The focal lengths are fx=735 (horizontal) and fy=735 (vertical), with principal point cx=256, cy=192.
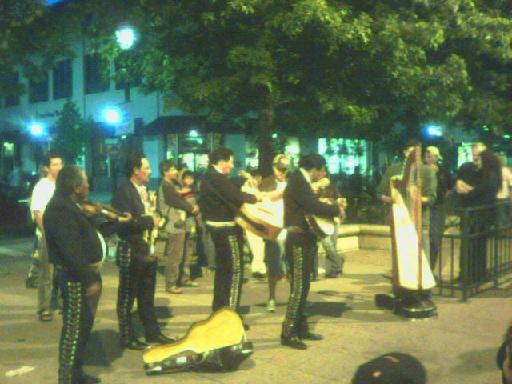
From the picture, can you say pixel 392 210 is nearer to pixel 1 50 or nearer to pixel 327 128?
pixel 327 128

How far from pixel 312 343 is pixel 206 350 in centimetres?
143

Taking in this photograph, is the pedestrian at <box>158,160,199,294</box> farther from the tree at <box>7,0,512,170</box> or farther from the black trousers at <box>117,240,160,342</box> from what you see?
the tree at <box>7,0,512,170</box>

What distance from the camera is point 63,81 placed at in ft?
125

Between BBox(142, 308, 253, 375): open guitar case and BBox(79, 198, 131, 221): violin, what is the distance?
3.68 feet

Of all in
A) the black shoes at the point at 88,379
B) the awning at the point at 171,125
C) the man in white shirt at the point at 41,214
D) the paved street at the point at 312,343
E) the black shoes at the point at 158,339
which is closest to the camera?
the black shoes at the point at 88,379

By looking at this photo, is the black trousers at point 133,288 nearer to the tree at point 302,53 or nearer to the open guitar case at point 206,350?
the open guitar case at point 206,350

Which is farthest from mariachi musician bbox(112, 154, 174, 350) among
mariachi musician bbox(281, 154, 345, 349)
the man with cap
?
the man with cap

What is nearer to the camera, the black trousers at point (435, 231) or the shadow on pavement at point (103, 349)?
the shadow on pavement at point (103, 349)

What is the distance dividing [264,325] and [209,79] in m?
8.06

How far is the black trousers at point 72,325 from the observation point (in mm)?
5469

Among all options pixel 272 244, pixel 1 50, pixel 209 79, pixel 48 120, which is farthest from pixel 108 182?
pixel 272 244

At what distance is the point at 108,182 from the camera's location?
35.0 m

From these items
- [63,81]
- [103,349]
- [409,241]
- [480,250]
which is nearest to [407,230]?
[409,241]

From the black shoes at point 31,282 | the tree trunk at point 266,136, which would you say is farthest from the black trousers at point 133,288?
the tree trunk at point 266,136
